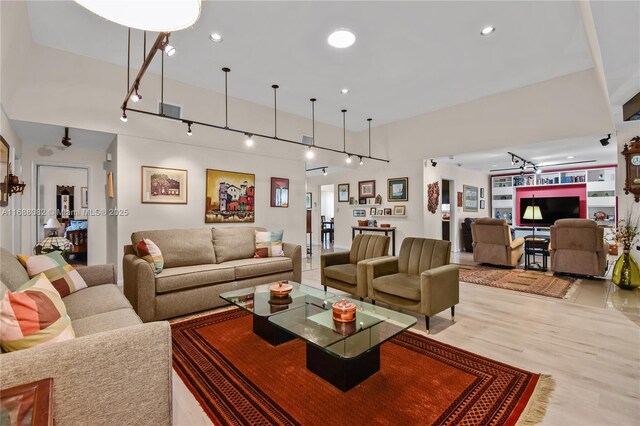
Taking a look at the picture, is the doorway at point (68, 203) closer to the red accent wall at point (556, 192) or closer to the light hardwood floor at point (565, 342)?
the light hardwood floor at point (565, 342)

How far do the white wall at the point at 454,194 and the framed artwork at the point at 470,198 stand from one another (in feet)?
0.40

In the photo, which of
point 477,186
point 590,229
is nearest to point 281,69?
point 590,229

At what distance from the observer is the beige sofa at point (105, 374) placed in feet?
3.76

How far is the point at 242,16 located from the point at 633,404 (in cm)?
447

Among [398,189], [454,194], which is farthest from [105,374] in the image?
[454,194]

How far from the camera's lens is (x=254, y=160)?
580 cm

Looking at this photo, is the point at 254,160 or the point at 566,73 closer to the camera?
the point at 566,73

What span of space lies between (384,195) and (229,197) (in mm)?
3826

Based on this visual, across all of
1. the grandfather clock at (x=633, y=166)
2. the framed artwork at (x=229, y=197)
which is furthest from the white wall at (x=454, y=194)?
the framed artwork at (x=229, y=197)

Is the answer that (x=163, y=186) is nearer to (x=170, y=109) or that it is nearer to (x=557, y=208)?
(x=170, y=109)

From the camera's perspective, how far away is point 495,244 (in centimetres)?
601

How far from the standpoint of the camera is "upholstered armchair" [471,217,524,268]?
5848 mm

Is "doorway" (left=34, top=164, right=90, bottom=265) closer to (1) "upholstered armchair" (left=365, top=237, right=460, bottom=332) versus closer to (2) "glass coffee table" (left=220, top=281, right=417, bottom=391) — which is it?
(2) "glass coffee table" (left=220, top=281, right=417, bottom=391)

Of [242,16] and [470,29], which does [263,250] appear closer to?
[242,16]
